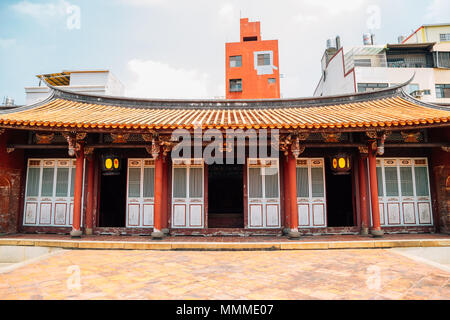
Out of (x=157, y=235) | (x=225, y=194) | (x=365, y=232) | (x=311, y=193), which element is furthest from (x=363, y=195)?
(x=225, y=194)

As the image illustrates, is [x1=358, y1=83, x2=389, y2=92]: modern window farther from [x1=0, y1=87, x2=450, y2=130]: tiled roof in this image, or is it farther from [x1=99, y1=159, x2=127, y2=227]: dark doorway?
[x1=99, y1=159, x2=127, y2=227]: dark doorway

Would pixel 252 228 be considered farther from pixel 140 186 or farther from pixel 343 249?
pixel 140 186

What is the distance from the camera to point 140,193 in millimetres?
9422

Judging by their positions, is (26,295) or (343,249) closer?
(26,295)

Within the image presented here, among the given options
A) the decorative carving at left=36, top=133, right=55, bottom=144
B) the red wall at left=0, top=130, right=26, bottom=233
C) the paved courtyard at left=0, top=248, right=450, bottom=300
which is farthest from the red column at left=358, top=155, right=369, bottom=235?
the red wall at left=0, top=130, right=26, bottom=233

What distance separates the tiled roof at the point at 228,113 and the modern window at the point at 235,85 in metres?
18.9

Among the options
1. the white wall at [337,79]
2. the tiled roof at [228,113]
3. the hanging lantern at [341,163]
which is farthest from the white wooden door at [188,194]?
the white wall at [337,79]

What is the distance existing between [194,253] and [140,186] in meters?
3.47

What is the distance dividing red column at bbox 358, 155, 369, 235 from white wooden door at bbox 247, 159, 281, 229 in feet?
8.55

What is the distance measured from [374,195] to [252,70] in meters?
23.4

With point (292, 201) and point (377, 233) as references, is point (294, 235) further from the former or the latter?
point (377, 233)
